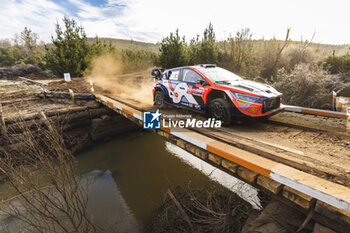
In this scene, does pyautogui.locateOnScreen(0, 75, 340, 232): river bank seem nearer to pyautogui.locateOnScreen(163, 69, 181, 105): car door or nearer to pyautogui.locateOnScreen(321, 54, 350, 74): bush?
pyautogui.locateOnScreen(163, 69, 181, 105): car door

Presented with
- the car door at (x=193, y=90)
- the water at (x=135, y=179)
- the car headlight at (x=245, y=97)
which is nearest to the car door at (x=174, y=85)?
the car door at (x=193, y=90)

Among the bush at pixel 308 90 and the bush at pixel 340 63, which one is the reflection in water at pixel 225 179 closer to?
the bush at pixel 308 90

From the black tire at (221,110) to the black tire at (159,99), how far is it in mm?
2363

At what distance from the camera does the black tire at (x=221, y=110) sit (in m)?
4.15

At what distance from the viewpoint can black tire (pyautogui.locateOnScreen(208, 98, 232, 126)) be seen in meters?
4.15

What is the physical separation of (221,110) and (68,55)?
17300 mm

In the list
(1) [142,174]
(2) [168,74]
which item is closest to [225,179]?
(1) [142,174]

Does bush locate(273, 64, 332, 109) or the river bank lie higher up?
bush locate(273, 64, 332, 109)

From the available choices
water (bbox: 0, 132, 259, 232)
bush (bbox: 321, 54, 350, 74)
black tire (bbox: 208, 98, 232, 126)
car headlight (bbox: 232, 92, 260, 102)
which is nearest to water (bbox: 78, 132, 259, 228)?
water (bbox: 0, 132, 259, 232)

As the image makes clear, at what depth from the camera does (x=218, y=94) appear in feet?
14.7

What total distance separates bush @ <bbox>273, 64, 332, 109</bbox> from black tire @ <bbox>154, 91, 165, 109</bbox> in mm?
6321

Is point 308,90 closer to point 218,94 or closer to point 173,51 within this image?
point 218,94

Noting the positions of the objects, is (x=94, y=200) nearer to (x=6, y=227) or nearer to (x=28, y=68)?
(x=6, y=227)

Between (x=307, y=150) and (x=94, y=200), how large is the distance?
6043 millimetres
